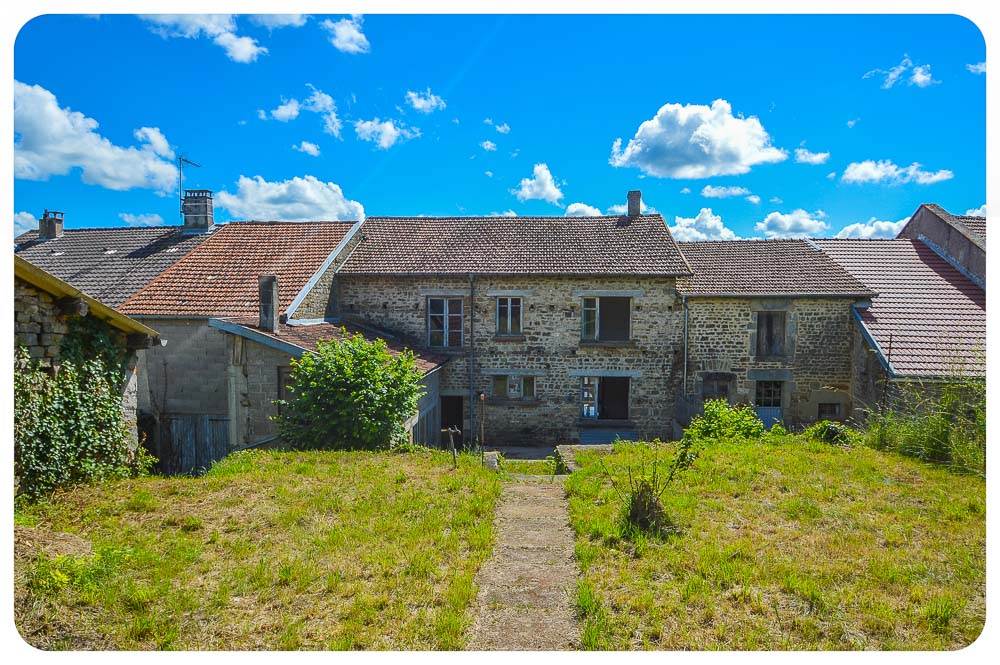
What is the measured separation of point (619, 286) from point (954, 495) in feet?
28.5

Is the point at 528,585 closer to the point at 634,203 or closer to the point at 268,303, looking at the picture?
the point at 268,303

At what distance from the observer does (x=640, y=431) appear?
45.2ft

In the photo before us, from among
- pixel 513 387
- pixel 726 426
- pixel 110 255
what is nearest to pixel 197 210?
pixel 110 255

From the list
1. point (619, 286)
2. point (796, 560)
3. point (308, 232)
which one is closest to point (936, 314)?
point (619, 286)

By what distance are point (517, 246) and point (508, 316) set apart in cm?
214

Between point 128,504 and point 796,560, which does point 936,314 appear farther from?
point 128,504

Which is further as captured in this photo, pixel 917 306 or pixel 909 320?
pixel 917 306

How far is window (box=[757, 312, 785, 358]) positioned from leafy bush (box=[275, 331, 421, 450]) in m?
9.54

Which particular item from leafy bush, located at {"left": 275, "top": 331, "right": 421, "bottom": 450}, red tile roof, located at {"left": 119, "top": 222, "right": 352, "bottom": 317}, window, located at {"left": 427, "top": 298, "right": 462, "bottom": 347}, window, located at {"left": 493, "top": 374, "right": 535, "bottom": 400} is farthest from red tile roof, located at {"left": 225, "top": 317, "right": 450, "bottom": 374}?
window, located at {"left": 493, "top": 374, "right": 535, "bottom": 400}

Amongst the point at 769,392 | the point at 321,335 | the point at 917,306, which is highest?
the point at 917,306

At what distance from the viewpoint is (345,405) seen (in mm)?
8734

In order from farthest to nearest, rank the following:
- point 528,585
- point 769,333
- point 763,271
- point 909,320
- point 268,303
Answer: point 763,271 → point 769,333 → point 909,320 → point 268,303 → point 528,585

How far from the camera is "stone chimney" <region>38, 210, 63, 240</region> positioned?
17.8m

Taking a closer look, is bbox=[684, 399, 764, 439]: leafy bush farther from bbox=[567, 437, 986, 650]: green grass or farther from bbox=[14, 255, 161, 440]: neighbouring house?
bbox=[14, 255, 161, 440]: neighbouring house
